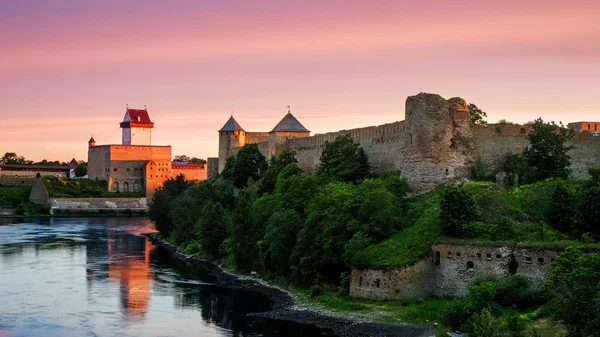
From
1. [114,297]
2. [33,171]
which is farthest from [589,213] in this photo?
[33,171]

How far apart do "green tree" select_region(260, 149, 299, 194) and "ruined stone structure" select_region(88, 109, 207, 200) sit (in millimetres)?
52444

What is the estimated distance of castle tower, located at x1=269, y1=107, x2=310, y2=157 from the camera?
57969mm

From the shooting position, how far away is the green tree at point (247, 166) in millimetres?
58438

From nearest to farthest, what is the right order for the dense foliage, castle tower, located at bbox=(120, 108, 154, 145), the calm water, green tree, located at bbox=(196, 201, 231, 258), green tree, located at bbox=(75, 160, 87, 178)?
the calm water → the dense foliage → green tree, located at bbox=(196, 201, 231, 258) → castle tower, located at bbox=(120, 108, 154, 145) → green tree, located at bbox=(75, 160, 87, 178)

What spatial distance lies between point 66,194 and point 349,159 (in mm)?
62648

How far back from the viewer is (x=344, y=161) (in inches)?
1673

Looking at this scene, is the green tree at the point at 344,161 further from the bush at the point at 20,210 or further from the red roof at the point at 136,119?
the red roof at the point at 136,119

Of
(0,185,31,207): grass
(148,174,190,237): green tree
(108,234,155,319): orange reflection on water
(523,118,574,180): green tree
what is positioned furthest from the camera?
(0,185,31,207): grass

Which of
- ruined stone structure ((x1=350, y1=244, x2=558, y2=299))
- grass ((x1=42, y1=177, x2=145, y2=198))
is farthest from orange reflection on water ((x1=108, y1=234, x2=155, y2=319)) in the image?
grass ((x1=42, y1=177, x2=145, y2=198))

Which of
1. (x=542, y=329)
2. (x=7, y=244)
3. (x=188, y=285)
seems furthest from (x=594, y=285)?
(x=7, y=244)

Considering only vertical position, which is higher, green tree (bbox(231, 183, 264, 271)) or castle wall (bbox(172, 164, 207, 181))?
castle wall (bbox(172, 164, 207, 181))

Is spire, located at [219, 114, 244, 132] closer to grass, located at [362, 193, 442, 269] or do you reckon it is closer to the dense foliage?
the dense foliage

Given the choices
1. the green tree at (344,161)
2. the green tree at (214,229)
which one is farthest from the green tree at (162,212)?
the green tree at (344,161)

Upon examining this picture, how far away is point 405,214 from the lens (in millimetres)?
33000
